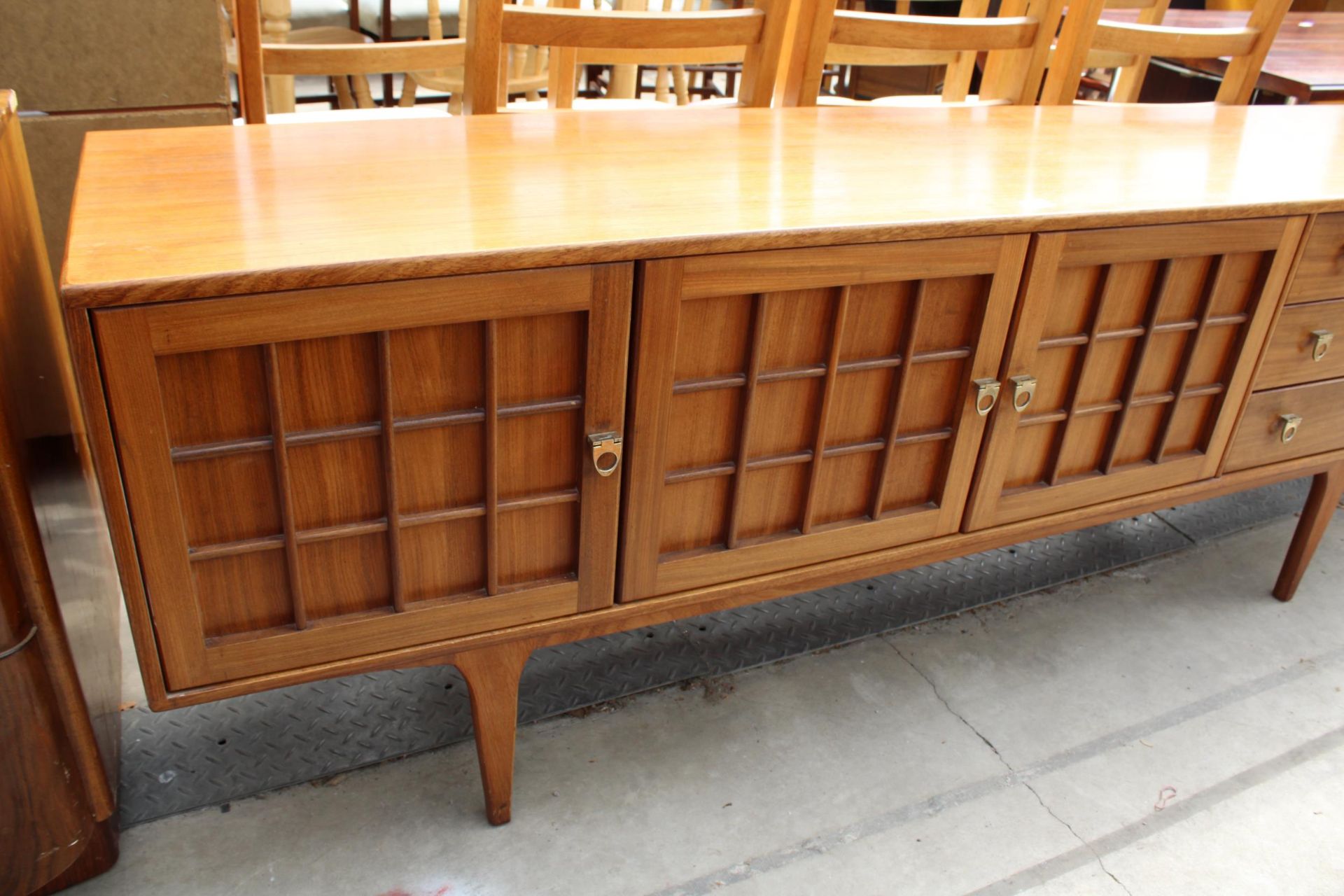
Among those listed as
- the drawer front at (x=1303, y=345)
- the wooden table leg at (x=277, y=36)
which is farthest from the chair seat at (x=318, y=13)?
the drawer front at (x=1303, y=345)

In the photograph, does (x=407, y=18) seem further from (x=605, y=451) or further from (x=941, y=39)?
(x=605, y=451)

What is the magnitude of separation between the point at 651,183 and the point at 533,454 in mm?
330

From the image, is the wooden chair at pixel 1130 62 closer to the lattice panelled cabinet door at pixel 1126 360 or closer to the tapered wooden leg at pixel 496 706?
the lattice panelled cabinet door at pixel 1126 360

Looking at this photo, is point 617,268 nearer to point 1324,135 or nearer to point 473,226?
point 473,226

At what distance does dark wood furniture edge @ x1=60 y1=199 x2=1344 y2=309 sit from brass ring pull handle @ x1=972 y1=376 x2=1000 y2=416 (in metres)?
0.18

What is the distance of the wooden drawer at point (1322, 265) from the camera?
1.29 m

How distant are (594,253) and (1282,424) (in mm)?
1121

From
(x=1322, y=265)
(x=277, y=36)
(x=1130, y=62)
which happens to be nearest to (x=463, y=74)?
(x=277, y=36)

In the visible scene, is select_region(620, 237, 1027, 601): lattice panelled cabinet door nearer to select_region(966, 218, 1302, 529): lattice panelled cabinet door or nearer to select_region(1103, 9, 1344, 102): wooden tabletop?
select_region(966, 218, 1302, 529): lattice panelled cabinet door

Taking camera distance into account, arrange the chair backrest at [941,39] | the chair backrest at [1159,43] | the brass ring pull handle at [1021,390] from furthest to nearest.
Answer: the chair backrest at [1159,43] < the chair backrest at [941,39] < the brass ring pull handle at [1021,390]

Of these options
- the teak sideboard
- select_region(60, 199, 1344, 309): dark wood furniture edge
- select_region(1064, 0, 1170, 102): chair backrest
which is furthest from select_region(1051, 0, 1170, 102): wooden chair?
select_region(60, 199, 1344, 309): dark wood furniture edge

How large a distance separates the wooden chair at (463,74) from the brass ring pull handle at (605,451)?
5.31 feet

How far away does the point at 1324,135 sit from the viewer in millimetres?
1582

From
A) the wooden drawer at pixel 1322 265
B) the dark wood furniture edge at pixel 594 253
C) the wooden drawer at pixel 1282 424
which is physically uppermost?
the dark wood furniture edge at pixel 594 253
